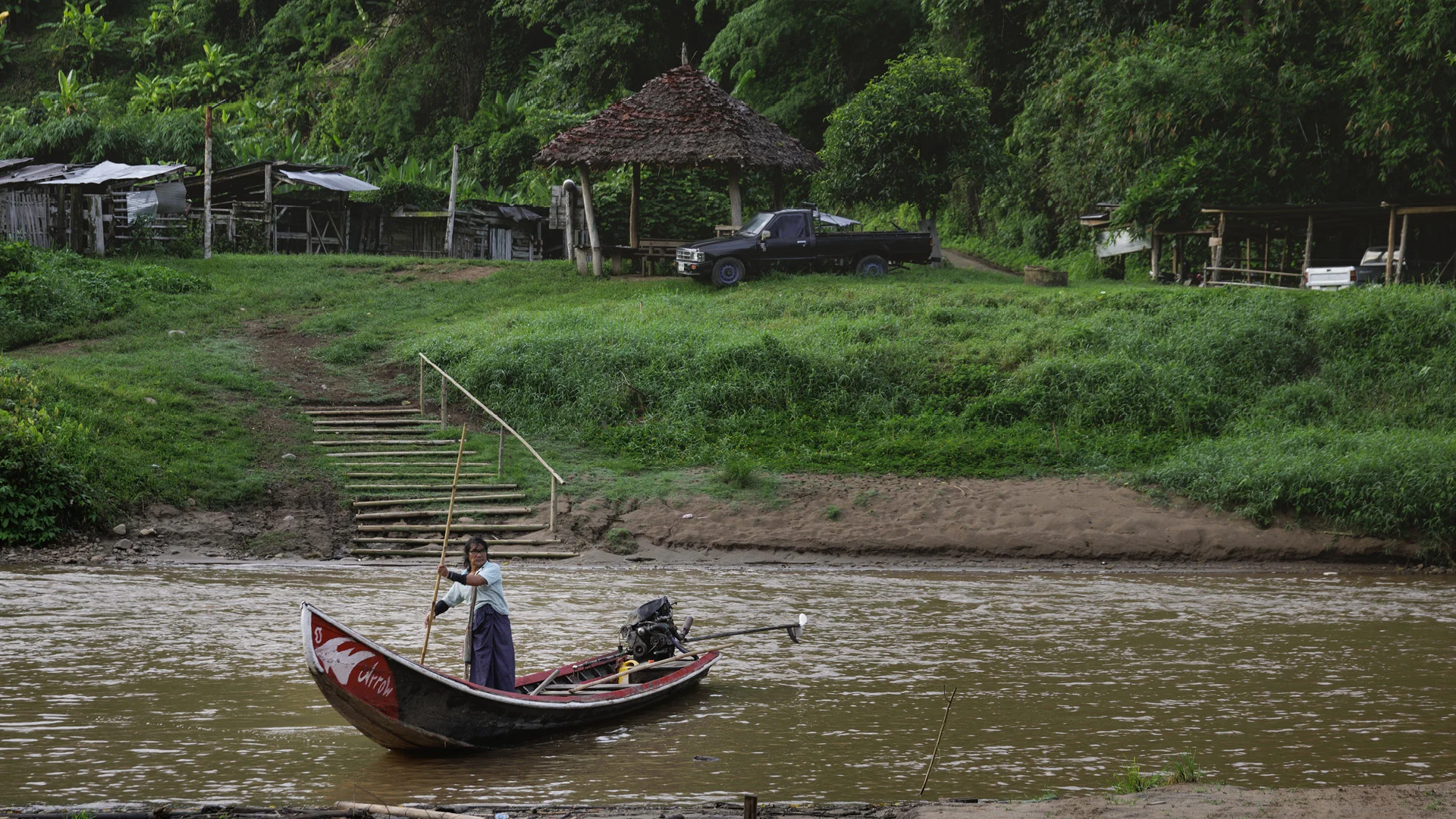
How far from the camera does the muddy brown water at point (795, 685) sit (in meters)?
8.23

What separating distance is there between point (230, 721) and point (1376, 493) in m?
13.4

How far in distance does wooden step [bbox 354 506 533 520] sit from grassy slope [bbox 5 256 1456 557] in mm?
1242

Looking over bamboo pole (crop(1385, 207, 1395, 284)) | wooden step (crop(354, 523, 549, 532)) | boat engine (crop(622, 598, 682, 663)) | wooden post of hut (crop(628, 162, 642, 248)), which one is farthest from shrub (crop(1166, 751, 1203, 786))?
wooden post of hut (crop(628, 162, 642, 248))

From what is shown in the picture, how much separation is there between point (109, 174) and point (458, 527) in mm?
19131

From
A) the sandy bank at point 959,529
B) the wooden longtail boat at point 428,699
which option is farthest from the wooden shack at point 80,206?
the wooden longtail boat at point 428,699

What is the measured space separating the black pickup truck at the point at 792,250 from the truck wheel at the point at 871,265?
2 centimetres

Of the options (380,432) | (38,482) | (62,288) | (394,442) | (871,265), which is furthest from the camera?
(871,265)

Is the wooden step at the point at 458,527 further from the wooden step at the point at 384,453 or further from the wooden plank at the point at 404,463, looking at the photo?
the wooden step at the point at 384,453

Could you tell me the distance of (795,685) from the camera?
10805mm

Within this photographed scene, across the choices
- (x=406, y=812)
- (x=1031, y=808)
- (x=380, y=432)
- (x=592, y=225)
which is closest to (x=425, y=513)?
(x=380, y=432)

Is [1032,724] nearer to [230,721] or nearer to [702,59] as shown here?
[230,721]

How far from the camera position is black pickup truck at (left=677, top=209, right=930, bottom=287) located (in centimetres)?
2683

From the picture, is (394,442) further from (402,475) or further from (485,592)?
(485,592)

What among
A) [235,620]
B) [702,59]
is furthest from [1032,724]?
[702,59]
